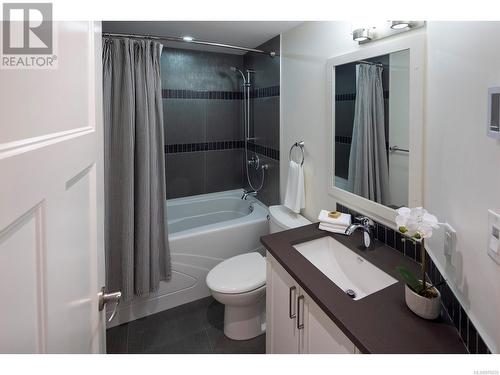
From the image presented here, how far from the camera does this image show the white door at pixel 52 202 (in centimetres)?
44

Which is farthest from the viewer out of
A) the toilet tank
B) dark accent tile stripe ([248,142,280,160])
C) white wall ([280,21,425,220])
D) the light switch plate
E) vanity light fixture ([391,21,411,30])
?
dark accent tile stripe ([248,142,280,160])

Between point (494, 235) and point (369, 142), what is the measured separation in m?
1.04

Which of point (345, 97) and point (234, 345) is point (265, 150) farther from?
point (234, 345)

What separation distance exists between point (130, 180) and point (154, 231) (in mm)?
427

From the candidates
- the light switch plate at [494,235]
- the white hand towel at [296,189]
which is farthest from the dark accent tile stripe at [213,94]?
the light switch plate at [494,235]

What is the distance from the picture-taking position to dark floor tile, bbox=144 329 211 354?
6.50 ft

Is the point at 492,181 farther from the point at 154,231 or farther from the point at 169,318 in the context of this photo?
the point at 169,318

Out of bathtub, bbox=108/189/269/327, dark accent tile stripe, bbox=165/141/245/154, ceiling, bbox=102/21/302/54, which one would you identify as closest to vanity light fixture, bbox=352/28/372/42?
ceiling, bbox=102/21/302/54

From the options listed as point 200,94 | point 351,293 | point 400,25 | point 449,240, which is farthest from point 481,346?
point 200,94

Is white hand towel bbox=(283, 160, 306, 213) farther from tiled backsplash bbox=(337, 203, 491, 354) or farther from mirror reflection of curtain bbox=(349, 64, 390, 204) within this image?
tiled backsplash bbox=(337, 203, 491, 354)

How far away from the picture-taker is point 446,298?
1049 millimetres

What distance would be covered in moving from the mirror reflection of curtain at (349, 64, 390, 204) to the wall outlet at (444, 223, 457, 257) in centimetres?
54

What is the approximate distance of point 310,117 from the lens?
220cm
